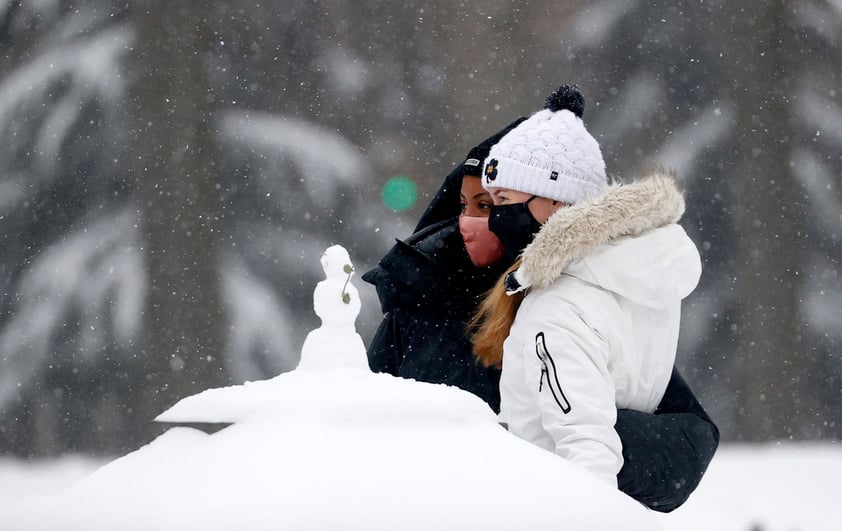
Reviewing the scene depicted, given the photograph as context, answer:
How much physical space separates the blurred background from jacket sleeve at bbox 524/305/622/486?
22.2 feet

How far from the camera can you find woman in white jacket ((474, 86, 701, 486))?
2090mm

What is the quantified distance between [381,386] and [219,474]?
0.21 m

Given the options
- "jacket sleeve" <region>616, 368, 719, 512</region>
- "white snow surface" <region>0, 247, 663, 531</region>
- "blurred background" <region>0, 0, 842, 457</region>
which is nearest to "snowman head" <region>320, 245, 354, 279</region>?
"white snow surface" <region>0, 247, 663, 531</region>

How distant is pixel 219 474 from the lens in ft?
3.63

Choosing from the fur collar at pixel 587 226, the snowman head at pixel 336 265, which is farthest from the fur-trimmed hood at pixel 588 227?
the snowman head at pixel 336 265

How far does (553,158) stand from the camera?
101 inches

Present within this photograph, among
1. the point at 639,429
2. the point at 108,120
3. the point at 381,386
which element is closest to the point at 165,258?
the point at 108,120

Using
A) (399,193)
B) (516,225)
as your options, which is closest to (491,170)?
(516,225)

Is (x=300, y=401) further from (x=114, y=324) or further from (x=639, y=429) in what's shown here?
(x=114, y=324)

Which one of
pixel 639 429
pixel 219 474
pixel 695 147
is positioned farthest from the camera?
pixel 695 147

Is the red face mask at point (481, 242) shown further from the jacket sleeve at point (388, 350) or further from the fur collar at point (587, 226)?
the fur collar at point (587, 226)

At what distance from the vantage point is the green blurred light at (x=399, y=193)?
31.2 feet

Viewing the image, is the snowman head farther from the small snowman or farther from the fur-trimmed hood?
the fur-trimmed hood

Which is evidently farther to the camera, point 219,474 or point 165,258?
point 165,258
